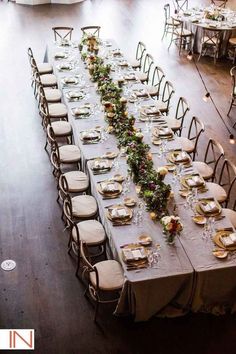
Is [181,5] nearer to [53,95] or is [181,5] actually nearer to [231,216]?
[53,95]

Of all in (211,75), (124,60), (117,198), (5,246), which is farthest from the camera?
(211,75)

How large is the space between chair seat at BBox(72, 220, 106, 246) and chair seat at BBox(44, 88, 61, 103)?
11.2 ft

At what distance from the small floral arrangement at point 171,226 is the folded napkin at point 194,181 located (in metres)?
0.86

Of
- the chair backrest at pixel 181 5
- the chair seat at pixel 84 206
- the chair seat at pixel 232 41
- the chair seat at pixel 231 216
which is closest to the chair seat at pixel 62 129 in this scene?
the chair seat at pixel 84 206

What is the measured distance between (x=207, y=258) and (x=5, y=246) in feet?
8.80

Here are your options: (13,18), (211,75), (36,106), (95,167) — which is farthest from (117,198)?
(13,18)

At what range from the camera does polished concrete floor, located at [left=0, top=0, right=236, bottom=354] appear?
16.4 feet

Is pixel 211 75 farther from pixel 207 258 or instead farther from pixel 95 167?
pixel 207 258

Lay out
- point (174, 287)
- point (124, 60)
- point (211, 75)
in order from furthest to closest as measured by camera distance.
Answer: point (211, 75) < point (124, 60) < point (174, 287)

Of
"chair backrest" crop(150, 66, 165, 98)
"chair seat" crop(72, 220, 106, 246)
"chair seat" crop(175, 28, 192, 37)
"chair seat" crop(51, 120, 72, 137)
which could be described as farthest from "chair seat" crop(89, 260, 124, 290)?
"chair seat" crop(175, 28, 192, 37)

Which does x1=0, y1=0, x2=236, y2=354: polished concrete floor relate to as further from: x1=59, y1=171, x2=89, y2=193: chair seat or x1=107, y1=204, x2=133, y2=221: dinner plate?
x1=107, y1=204, x2=133, y2=221: dinner plate

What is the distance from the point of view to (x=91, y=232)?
559 cm

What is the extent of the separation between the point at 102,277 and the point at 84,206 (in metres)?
1.22

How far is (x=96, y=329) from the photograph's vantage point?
5.08 meters
